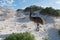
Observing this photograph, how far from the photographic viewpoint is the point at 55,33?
13.6m

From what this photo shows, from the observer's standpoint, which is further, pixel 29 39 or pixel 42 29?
pixel 42 29

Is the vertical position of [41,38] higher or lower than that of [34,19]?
lower

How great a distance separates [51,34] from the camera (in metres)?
13.5

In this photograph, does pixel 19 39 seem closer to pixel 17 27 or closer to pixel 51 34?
pixel 51 34

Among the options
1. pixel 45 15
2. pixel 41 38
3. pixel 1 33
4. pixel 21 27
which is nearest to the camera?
pixel 41 38

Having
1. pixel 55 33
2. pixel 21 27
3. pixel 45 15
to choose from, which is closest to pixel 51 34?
pixel 55 33

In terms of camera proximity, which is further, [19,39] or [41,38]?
[41,38]

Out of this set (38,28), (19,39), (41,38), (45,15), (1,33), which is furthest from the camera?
(45,15)

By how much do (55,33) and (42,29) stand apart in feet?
4.59

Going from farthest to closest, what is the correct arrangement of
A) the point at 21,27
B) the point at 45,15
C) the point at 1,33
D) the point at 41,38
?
the point at 45,15
the point at 21,27
the point at 1,33
the point at 41,38

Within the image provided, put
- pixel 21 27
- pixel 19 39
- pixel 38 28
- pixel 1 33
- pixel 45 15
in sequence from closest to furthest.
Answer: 1. pixel 19 39
2. pixel 1 33
3. pixel 38 28
4. pixel 21 27
5. pixel 45 15

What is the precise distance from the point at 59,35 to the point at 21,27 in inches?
140

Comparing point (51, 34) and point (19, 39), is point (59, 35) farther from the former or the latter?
point (19, 39)

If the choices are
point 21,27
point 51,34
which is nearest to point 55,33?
point 51,34
